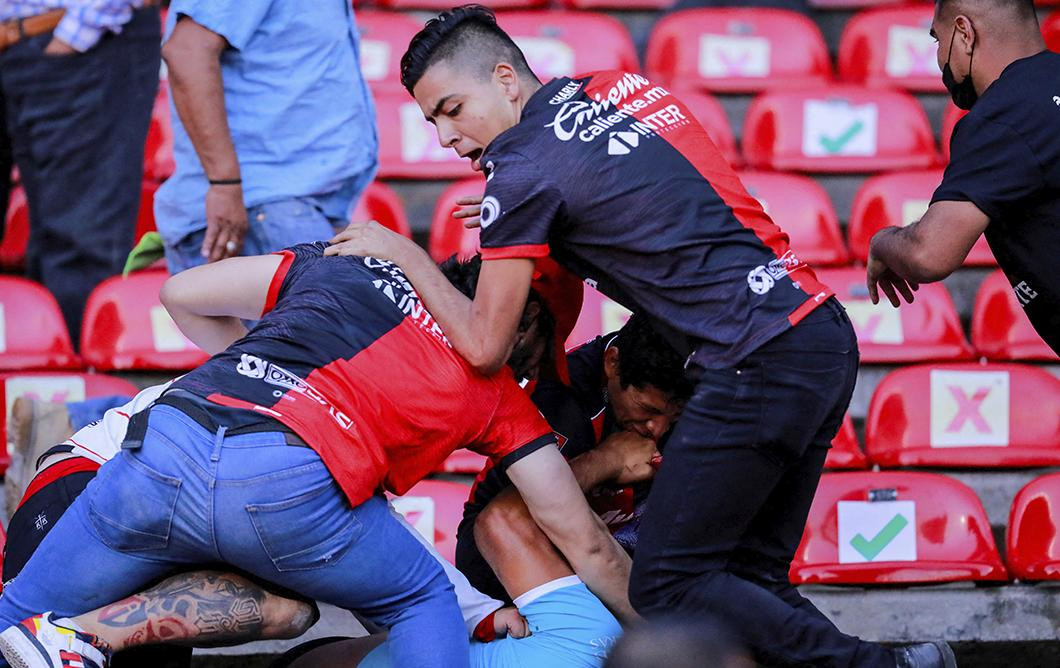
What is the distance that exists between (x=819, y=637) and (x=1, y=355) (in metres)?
2.73

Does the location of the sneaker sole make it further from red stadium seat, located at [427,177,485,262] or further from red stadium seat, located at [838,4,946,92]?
red stadium seat, located at [838,4,946,92]

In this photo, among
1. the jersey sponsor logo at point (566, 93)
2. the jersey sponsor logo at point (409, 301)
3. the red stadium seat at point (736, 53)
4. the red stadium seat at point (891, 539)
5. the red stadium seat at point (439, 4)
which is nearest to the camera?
the jersey sponsor logo at point (409, 301)

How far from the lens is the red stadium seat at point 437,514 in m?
3.81

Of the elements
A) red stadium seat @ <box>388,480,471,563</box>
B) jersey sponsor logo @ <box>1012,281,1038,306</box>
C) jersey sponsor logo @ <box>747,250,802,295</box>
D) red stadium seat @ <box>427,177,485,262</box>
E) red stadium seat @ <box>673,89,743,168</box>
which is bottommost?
red stadium seat @ <box>388,480,471,563</box>

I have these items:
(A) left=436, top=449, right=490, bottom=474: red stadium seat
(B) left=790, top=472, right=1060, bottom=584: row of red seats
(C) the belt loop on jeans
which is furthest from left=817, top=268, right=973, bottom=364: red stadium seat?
(C) the belt loop on jeans

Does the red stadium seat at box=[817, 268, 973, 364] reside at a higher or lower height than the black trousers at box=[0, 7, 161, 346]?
lower

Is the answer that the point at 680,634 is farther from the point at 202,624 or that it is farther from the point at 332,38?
the point at 332,38

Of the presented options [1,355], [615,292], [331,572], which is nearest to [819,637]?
[615,292]

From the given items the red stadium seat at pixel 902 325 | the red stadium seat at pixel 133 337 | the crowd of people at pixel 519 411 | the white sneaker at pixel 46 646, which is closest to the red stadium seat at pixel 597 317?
the red stadium seat at pixel 902 325

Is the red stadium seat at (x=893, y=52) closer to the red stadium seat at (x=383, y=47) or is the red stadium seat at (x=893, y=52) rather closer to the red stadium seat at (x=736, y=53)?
the red stadium seat at (x=736, y=53)

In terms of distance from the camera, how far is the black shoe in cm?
310

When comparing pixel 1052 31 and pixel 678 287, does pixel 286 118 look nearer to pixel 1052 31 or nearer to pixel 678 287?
pixel 678 287

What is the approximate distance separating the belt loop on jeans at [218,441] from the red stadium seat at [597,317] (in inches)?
78.2

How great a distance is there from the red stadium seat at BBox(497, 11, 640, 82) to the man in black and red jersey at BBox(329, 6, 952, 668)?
2.55 metres
